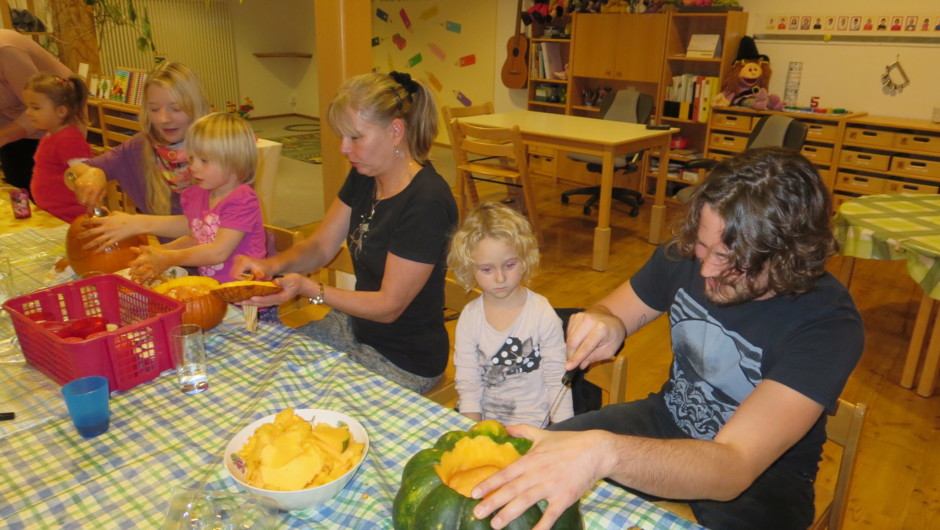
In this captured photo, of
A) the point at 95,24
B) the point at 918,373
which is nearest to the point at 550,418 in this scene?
the point at 918,373

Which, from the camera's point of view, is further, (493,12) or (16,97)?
(493,12)

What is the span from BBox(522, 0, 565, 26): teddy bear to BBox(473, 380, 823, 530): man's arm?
5.88 meters

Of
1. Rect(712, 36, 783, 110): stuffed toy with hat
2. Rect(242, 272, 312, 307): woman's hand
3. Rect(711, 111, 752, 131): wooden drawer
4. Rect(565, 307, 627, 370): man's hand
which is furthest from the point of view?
Rect(711, 111, 752, 131): wooden drawer

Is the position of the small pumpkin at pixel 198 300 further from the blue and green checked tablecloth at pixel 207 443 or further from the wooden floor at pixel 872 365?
the wooden floor at pixel 872 365

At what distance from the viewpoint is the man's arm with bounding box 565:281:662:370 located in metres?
1.42

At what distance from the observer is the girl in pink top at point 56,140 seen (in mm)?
2820

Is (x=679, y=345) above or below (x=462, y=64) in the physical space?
below

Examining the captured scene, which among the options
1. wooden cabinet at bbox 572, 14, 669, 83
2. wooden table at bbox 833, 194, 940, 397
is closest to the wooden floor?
wooden table at bbox 833, 194, 940, 397

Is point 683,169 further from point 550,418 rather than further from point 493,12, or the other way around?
point 550,418

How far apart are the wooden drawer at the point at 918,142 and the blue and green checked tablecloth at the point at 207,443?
15.5ft

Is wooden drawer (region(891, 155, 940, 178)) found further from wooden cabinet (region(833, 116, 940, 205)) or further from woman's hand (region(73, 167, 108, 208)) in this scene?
woman's hand (region(73, 167, 108, 208))

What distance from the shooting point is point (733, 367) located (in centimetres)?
134

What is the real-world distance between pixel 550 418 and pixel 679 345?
387 millimetres

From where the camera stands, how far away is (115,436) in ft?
3.74
